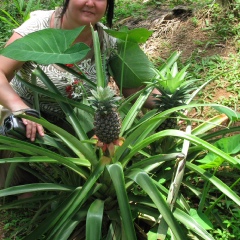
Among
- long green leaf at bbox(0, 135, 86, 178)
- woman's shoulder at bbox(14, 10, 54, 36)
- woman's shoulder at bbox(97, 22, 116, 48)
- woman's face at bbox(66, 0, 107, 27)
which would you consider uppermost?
woman's face at bbox(66, 0, 107, 27)

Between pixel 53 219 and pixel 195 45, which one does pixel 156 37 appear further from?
pixel 53 219

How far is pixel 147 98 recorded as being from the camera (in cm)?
217

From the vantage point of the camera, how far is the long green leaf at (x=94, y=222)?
151 cm

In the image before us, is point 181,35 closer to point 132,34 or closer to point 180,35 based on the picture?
point 180,35

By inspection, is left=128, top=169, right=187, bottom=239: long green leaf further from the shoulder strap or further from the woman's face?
the shoulder strap

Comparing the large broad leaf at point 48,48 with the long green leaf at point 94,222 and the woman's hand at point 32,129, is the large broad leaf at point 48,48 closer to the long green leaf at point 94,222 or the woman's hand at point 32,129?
the woman's hand at point 32,129

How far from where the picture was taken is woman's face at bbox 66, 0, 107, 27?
2037mm

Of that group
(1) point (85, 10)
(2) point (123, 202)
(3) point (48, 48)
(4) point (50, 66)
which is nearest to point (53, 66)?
(4) point (50, 66)

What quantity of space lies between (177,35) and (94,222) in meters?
2.43

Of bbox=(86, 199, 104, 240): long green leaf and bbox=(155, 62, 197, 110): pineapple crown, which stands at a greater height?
bbox=(155, 62, 197, 110): pineapple crown

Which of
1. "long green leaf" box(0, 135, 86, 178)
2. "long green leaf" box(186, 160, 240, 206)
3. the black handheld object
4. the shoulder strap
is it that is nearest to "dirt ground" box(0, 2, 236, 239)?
the shoulder strap

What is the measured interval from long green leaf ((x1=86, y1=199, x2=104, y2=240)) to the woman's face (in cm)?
95

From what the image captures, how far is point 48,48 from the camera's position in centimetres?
161

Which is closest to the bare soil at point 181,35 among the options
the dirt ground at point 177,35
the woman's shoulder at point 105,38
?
the dirt ground at point 177,35
